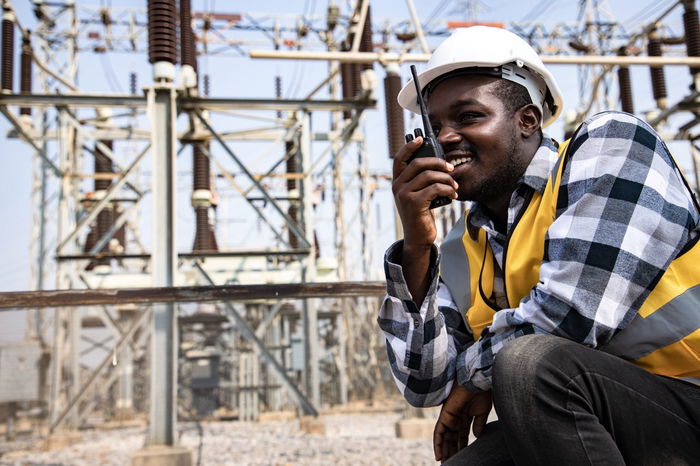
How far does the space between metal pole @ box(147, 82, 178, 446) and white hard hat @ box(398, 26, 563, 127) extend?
3166 millimetres

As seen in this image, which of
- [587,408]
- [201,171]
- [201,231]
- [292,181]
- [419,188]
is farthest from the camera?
[292,181]

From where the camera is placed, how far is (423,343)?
1.68 m

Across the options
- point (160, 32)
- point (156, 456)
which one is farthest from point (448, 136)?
point (160, 32)

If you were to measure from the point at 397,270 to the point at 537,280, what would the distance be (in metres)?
0.32

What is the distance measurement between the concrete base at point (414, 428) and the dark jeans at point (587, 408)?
5400 mm

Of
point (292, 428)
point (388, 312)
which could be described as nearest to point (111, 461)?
point (292, 428)

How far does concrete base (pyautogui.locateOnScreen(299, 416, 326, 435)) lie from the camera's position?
5570 mm

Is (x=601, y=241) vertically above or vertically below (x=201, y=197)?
below

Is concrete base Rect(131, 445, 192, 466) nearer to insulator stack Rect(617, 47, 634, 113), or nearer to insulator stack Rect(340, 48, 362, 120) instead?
insulator stack Rect(340, 48, 362, 120)

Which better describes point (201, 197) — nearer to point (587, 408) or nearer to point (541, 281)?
point (541, 281)

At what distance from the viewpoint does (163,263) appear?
5.91 metres

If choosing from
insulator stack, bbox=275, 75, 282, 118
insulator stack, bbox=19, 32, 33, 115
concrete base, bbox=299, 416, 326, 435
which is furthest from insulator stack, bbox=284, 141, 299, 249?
insulator stack, bbox=275, 75, 282, 118

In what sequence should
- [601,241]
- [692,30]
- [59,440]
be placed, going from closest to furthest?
1. [601,241]
2. [59,440]
3. [692,30]

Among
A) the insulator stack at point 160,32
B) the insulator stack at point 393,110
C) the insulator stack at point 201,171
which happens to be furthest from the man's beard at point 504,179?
the insulator stack at point 201,171
